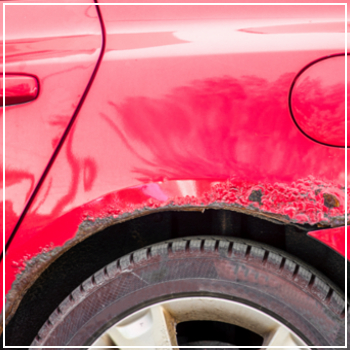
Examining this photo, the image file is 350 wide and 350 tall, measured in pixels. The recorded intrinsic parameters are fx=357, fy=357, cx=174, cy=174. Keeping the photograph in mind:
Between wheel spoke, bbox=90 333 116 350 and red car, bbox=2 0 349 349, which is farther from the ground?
red car, bbox=2 0 349 349

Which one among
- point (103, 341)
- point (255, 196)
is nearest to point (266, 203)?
point (255, 196)

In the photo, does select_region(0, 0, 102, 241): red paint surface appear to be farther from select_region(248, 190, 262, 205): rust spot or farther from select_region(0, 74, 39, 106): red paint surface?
select_region(248, 190, 262, 205): rust spot

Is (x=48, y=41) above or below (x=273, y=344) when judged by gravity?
above

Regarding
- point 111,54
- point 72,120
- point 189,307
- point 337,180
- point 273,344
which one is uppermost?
point 111,54

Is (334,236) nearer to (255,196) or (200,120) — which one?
(255,196)

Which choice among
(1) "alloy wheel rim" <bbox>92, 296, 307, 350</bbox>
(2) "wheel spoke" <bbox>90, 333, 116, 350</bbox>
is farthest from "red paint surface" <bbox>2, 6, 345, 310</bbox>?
(2) "wheel spoke" <bbox>90, 333, 116, 350</bbox>

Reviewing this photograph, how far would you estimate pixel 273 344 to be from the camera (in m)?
1.04

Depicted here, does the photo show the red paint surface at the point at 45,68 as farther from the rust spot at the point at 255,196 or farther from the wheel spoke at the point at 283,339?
the wheel spoke at the point at 283,339

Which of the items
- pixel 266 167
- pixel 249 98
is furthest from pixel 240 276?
pixel 249 98

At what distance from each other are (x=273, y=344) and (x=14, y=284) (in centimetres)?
80

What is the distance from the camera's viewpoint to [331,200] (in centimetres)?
95

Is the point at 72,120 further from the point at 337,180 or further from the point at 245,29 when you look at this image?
the point at 337,180

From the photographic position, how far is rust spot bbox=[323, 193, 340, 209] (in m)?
0.95

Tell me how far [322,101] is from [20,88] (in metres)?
0.80
